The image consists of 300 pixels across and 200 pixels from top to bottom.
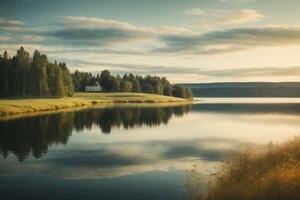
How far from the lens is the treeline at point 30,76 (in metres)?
157

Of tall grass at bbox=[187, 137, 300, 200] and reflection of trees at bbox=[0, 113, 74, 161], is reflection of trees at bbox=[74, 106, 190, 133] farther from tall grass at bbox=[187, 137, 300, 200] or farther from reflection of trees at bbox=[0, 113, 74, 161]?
tall grass at bbox=[187, 137, 300, 200]

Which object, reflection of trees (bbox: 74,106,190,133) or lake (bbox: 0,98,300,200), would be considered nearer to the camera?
lake (bbox: 0,98,300,200)

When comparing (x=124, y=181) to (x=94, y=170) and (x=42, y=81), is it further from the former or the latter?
(x=42, y=81)

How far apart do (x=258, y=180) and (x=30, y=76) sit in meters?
147

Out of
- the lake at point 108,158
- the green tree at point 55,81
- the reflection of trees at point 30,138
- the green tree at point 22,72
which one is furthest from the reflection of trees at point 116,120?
the green tree at point 22,72

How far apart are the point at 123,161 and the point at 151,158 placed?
296 cm

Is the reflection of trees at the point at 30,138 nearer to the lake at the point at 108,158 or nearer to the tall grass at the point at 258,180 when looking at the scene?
the lake at the point at 108,158

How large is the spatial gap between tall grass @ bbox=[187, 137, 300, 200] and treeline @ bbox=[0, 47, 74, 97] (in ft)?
447

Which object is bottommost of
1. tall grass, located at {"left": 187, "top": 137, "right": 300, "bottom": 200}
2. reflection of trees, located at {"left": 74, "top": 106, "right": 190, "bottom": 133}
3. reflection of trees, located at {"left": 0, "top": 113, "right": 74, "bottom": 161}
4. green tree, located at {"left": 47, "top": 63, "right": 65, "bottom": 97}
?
reflection of trees, located at {"left": 74, "top": 106, "right": 190, "bottom": 133}

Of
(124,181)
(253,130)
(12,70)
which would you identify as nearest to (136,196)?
(124,181)

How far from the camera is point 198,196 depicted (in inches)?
888

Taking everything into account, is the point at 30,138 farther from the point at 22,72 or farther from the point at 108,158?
the point at 22,72

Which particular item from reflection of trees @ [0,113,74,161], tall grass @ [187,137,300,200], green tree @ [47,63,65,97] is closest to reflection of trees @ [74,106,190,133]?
reflection of trees @ [0,113,74,161]

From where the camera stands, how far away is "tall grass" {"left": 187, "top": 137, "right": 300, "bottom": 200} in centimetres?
1906
